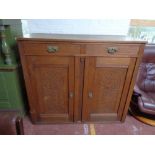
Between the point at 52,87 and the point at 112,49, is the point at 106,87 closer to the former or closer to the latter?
the point at 112,49

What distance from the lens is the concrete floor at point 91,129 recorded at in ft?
5.04

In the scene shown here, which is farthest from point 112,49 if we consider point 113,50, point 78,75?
point 78,75

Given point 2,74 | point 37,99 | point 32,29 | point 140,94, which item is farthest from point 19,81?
point 140,94

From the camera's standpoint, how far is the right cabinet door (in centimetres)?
129

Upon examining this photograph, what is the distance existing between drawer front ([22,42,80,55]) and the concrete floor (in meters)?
0.96

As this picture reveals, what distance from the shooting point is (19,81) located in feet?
4.94

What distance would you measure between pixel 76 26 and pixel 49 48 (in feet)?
2.00

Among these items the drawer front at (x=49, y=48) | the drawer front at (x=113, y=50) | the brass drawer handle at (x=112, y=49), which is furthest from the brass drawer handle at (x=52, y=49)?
the brass drawer handle at (x=112, y=49)

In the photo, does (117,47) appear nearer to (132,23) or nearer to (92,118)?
(132,23)

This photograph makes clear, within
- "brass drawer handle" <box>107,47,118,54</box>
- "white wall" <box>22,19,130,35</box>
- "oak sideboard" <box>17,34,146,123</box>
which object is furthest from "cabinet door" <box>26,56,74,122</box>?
"white wall" <box>22,19,130,35</box>

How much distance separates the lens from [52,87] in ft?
4.60

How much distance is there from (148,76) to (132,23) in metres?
0.78

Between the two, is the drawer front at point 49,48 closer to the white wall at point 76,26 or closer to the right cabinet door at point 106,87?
the right cabinet door at point 106,87

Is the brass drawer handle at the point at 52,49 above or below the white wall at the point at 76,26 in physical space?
below
